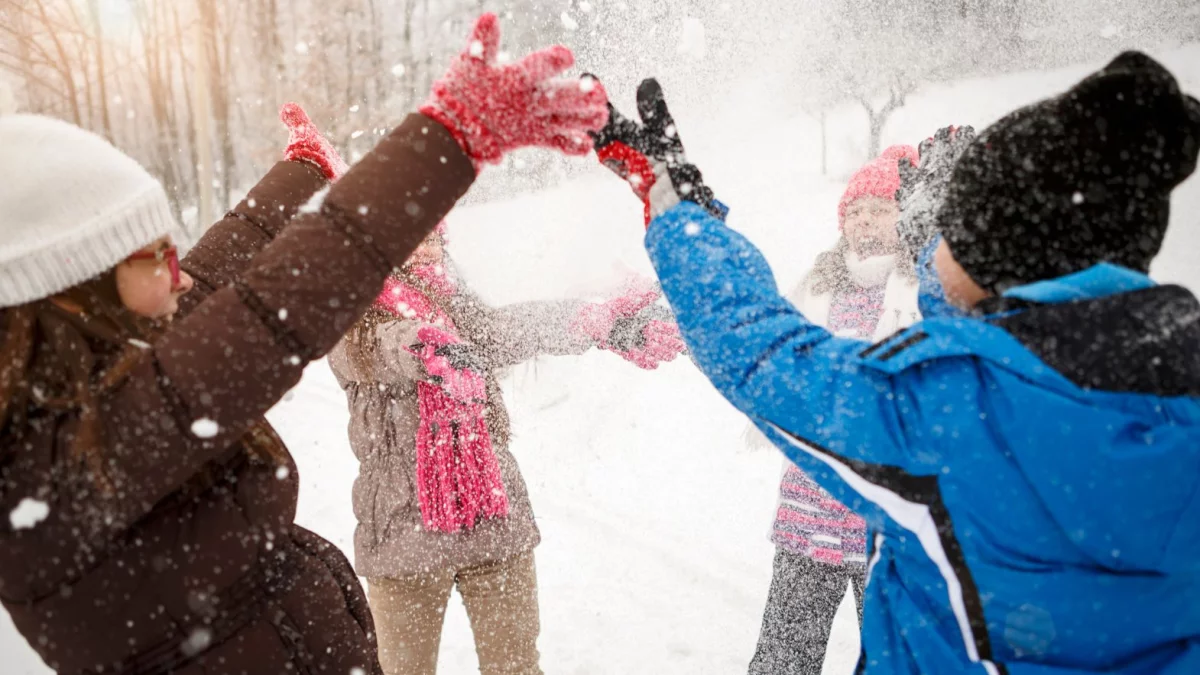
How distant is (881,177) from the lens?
7.67 ft

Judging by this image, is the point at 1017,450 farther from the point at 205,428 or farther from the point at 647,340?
the point at 647,340

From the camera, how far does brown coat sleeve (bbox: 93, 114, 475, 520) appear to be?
791mm

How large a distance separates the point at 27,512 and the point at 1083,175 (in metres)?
1.43

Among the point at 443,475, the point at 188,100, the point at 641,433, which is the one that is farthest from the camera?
the point at 188,100

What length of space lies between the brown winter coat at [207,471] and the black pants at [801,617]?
5.15ft

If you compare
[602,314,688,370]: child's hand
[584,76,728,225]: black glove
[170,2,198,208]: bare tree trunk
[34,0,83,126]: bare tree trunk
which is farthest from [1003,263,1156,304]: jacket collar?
[170,2,198,208]: bare tree trunk

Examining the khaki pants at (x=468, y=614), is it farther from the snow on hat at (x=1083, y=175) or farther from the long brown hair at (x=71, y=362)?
the snow on hat at (x=1083, y=175)

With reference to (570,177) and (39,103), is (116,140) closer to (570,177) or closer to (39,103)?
(39,103)

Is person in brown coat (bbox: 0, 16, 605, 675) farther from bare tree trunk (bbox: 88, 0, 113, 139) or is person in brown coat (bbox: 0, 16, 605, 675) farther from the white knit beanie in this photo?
bare tree trunk (bbox: 88, 0, 113, 139)

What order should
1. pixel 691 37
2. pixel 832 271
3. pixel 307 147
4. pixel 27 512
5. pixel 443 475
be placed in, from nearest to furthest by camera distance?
pixel 27 512 → pixel 307 147 → pixel 443 475 → pixel 832 271 → pixel 691 37

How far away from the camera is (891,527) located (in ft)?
3.15

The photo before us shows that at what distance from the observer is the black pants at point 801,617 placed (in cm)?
211

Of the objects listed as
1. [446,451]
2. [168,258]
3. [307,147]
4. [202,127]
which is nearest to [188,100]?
[202,127]

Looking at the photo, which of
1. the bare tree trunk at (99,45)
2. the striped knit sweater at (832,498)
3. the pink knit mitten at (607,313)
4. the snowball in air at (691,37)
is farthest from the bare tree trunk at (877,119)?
the bare tree trunk at (99,45)
